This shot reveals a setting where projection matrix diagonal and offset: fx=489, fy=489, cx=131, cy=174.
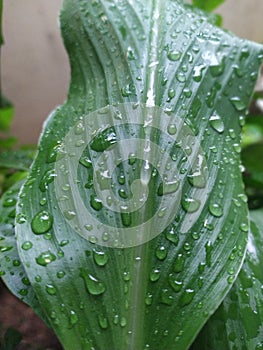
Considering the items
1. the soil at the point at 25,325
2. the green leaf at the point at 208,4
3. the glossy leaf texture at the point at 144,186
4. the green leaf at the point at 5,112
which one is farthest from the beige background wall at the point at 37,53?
the soil at the point at 25,325

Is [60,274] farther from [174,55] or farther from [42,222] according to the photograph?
[174,55]

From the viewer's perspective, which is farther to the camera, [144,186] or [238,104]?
[238,104]

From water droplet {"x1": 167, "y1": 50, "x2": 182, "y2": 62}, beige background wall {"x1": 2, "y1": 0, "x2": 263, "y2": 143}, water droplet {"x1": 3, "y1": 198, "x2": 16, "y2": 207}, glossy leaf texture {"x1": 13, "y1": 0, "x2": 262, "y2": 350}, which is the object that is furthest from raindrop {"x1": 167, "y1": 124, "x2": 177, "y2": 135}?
beige background wall {"x1": 2, "y1": 0, "x2": 263, "y2": 143}

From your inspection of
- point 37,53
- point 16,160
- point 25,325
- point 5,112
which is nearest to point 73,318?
point 25,325

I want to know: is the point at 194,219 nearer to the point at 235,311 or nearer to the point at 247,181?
the point at 235,311

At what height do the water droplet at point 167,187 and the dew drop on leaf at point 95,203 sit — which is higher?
the dew drop on leaf at point 95,203

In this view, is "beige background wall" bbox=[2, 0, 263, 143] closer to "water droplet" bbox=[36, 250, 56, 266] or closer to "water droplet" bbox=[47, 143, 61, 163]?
"water droplet" bbox=[47, 143, 61, 163]

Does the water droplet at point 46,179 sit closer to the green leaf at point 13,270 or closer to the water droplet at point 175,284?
the green leaf at point 13,270
